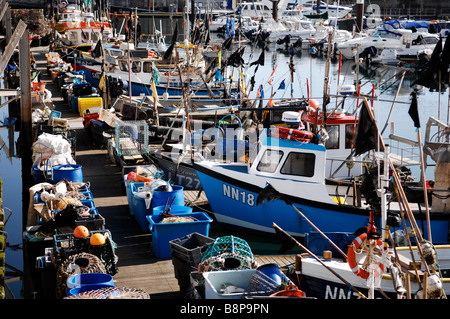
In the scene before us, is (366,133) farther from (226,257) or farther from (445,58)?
(445,58)

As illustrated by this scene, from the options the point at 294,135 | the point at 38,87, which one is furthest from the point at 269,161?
the point at 38,87

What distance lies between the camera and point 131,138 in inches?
726

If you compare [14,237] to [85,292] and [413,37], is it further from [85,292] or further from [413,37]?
[413,37]

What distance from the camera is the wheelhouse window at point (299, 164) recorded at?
13.8 metres

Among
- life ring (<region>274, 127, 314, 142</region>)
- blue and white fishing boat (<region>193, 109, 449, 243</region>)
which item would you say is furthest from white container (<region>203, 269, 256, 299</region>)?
life ring (<region>274, 127, 314, 142</region>)

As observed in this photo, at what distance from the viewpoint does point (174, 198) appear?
515 inches

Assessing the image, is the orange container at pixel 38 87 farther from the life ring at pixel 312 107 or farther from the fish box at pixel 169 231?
the fish box at pixel 169 231

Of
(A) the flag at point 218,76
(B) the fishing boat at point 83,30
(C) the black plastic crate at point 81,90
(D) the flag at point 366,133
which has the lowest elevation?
(C) the black plastic crate at point 81,90

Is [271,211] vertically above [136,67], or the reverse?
[136,67]

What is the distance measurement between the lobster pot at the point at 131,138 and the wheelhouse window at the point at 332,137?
485cm

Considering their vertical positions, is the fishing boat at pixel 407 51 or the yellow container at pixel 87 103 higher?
the fishing boat at pixel 407 51

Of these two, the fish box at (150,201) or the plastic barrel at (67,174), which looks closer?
the fish box at (150,201)

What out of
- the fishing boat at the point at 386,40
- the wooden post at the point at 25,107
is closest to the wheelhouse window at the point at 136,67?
the wooden post at the point at 25,107

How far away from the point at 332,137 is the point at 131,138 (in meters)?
5.76
